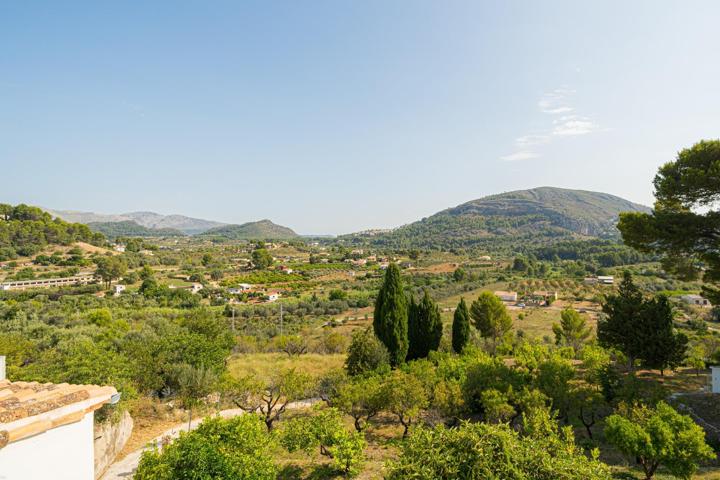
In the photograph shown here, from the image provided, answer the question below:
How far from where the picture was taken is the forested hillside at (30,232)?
186 ft

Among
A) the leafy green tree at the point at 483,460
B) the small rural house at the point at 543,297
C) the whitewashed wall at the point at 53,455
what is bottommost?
the small rural house at the point at 543,297

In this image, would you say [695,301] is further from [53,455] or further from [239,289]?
[239,289]

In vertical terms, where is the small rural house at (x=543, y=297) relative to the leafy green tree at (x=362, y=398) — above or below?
below

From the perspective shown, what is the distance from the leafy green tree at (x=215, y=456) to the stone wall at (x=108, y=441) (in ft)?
10.5

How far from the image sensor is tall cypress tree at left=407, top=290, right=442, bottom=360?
20.2 metres

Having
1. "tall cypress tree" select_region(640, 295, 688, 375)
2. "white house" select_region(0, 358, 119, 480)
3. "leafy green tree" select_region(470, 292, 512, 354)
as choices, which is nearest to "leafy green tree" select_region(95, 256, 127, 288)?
"leafy green tree" select_region(470, 292, 512, 354)

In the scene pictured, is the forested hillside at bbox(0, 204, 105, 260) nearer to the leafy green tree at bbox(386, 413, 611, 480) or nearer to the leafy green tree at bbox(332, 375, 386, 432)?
the leafy green tree at bbox(332, 375, 386, 432)

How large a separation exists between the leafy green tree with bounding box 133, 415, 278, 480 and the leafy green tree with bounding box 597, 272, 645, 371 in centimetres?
1638

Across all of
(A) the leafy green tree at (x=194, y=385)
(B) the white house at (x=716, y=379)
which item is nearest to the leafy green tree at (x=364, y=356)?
(A) the leafy green tree at (x=194, y=385)

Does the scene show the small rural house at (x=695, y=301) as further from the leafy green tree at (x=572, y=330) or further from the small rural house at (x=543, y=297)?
the leafy green tree at (x=572, y=330)

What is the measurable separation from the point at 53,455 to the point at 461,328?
2060 centimetres

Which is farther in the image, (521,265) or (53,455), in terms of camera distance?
(521,265)

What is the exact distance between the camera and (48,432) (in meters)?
3.23

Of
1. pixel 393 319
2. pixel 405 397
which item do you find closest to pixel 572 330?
pixel 393 319
